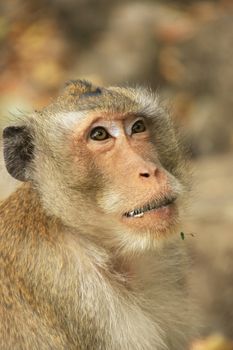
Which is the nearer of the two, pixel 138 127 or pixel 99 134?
pixel 99 134

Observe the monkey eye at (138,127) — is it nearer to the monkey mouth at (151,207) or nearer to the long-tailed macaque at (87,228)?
the long-tailed macaque at (87,228)

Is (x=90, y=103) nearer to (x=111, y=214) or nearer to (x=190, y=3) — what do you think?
(x=111, y=214)

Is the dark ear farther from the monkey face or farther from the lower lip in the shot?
the lower lip

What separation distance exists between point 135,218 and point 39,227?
1.75 feet

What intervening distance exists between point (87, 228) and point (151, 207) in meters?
0.44

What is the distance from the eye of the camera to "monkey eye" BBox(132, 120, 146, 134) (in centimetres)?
503

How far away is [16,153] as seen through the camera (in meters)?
4.97

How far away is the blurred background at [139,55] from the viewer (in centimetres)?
1091

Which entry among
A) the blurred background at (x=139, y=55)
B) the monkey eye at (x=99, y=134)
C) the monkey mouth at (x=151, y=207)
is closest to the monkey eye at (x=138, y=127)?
the monkey eye at (x=99, y=134)

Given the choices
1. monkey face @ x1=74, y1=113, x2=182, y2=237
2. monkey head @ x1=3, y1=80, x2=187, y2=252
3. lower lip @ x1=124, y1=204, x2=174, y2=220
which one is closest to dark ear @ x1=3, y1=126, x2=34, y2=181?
monkey head @ x1=3, y1=80, x2=187, y2=252

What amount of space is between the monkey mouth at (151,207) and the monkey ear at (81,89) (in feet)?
2.67

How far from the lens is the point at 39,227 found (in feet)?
15.8

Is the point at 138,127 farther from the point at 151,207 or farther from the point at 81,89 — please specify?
the point at 151,207

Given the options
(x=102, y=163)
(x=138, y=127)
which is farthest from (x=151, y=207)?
(x=138, y=127)
